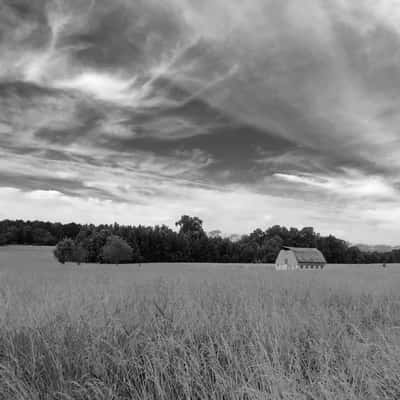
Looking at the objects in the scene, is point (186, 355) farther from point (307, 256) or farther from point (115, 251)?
point (307, 256)

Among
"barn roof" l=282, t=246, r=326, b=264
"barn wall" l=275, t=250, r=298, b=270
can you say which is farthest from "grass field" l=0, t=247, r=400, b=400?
"barn roof" l=282, t=246, r=326, b=264

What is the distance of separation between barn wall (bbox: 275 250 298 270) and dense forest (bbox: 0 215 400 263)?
2044 centimetres

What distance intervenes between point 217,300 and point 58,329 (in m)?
4.41

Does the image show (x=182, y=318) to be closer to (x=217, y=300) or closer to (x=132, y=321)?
(x=132, y=321)

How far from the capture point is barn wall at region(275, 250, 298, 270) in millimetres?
67438

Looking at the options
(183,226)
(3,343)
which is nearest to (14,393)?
(3,343)

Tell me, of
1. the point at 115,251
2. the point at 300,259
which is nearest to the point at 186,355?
the point at 115,251

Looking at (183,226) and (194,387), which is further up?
(183,226)

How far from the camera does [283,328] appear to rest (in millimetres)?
6070

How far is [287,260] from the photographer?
69938mm

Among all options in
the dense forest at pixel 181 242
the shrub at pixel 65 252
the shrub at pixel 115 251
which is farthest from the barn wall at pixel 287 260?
the shrub at pixel 65 252

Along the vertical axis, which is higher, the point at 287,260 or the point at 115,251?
the point at 115,251

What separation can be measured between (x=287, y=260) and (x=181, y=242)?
2849 cm

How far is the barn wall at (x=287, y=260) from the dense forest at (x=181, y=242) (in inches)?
805
